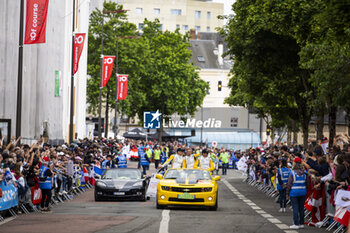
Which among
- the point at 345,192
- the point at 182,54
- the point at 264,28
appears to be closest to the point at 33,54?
the point at 264,28

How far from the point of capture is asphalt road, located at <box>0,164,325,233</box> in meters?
16.1

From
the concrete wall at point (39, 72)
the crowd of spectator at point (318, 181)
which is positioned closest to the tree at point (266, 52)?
the crowd of spectator at point (318, 181)

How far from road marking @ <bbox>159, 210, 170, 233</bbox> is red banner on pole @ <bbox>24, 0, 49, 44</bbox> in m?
10.3

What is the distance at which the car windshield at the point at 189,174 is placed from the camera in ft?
73.9

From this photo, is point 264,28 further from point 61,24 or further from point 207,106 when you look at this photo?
point 207,106

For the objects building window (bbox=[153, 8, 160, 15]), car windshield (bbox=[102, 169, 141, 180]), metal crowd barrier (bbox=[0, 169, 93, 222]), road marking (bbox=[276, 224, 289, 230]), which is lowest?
metal crowd barrier (bbox=[0, 169, 93, 222])

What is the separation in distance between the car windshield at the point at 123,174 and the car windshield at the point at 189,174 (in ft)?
13.2

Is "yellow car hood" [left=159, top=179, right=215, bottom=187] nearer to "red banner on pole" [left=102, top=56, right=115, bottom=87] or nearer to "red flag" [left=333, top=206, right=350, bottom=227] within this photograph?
"red flag" [left=333, top=206, right=350, bottom=227]

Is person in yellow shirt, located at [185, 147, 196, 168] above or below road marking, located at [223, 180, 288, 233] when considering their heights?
above

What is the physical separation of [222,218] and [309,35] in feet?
33.3

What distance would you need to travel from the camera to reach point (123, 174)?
2708 cm

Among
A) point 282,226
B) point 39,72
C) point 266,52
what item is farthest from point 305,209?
point 39,72

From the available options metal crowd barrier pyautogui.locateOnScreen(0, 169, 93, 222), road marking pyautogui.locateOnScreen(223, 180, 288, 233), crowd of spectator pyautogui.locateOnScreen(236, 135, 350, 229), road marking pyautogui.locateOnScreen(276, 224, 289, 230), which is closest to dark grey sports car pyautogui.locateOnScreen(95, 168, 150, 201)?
metal crowd barrier pyautogui.locateOnScreen(0, 169, 93, 222)

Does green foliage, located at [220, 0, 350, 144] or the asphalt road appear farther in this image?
green foliage, located at [220, 0, 350, 144]
